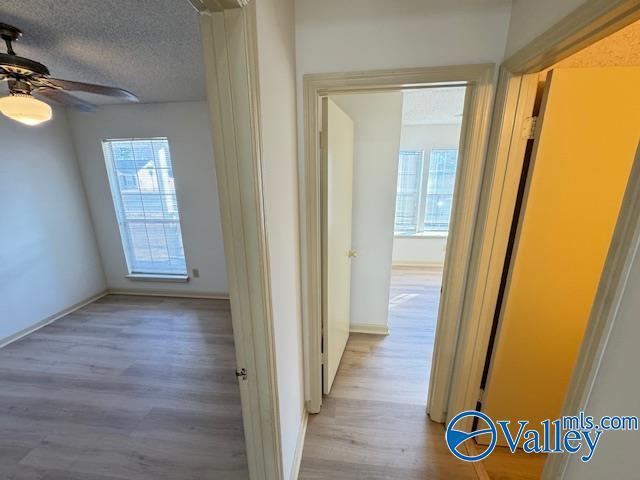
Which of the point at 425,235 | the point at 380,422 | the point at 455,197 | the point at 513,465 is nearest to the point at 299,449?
the point at 380,422

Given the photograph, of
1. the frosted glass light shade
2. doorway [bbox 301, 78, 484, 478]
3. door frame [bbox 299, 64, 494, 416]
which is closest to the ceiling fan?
the frosted glass light shade

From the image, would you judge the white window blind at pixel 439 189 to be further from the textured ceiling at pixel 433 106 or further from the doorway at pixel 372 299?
the doorway at pixel 372 299

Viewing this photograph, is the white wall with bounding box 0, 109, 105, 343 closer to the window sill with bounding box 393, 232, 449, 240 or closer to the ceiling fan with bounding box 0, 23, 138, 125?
the ceiling fan with bounding box 0, 23, 138, 125

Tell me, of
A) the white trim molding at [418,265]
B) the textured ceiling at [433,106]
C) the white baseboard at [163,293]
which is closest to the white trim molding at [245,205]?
the textured ceiling at [433,106]

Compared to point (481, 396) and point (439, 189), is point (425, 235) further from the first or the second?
point (481, 396)

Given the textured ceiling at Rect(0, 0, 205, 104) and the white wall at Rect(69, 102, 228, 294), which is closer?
the textured ceiling at Rect(0, 0, 205, 104)

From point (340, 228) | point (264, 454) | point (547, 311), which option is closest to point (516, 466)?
point (547, 311)

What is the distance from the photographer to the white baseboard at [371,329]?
266 centimetres

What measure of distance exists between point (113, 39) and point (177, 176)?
5.66 feet

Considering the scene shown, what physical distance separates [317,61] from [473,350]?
1.75 meters

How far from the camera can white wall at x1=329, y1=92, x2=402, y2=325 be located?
2217 mm

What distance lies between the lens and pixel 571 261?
123cm

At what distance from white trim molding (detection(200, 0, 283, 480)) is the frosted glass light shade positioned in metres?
1.67

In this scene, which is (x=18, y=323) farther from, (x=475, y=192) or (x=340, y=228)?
(x=475, y=192)
